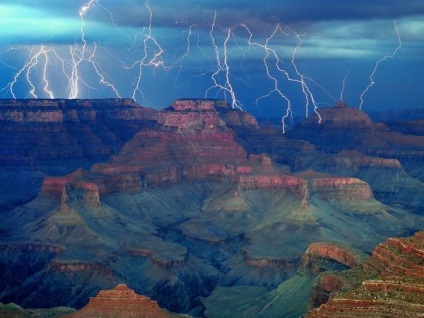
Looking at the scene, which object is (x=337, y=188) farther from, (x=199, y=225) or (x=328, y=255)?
(x=328, y=255)

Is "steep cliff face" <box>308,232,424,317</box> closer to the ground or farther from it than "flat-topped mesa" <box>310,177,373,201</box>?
closer to the ground

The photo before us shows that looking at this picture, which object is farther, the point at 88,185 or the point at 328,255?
the point at 88,185

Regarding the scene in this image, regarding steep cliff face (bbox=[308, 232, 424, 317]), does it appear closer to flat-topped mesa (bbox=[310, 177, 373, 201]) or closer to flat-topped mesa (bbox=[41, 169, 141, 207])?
flat-topped mesa (bbox=[41, 169, 141, 207])

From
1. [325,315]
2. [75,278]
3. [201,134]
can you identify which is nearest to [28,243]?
[75,278]

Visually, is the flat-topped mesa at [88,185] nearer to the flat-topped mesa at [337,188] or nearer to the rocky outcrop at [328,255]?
the flat-topped mesa at [337,188]

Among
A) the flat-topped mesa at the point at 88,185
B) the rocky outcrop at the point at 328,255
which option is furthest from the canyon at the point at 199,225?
the flat-topped mesa at the point at 88,185

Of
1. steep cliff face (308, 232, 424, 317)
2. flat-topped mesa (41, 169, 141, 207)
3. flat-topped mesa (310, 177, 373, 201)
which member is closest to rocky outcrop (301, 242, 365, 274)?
steep cliff face (308, 232, 424, 317)

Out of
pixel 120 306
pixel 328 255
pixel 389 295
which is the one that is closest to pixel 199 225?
pixel 328 255
